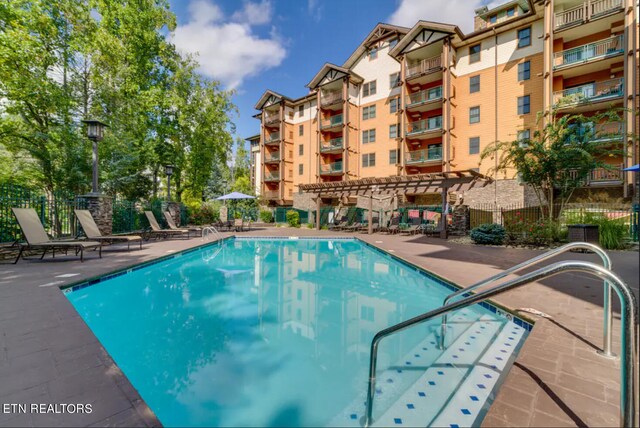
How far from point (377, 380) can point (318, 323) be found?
188cm

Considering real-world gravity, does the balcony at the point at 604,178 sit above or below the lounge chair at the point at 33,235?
above

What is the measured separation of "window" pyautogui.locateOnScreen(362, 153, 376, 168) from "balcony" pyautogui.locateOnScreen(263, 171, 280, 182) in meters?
10.7

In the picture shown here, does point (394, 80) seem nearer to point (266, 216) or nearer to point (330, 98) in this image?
point (330, 98)

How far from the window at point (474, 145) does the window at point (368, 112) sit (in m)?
9.15

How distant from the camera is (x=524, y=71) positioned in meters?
18.9

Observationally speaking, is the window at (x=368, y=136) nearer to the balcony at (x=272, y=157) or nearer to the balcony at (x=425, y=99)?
the balcony at (x=425, y=99)

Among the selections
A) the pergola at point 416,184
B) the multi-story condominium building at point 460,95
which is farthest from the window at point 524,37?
the pergola at point 416,184

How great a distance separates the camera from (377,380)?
3.23 m

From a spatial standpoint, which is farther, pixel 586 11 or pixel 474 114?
pixel 474 114

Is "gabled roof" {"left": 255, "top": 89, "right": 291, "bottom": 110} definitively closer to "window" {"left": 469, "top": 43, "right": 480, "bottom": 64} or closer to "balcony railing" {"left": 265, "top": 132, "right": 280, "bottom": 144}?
"balcony railing" {"left": 265, "top": 132, "right": 280, "bottom": 144}

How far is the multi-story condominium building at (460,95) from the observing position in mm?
15859

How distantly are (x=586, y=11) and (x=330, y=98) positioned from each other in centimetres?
1880

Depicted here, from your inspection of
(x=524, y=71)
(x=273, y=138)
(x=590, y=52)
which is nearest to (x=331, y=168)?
(x=273, y=138)

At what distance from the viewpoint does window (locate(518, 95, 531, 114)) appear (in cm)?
1859
